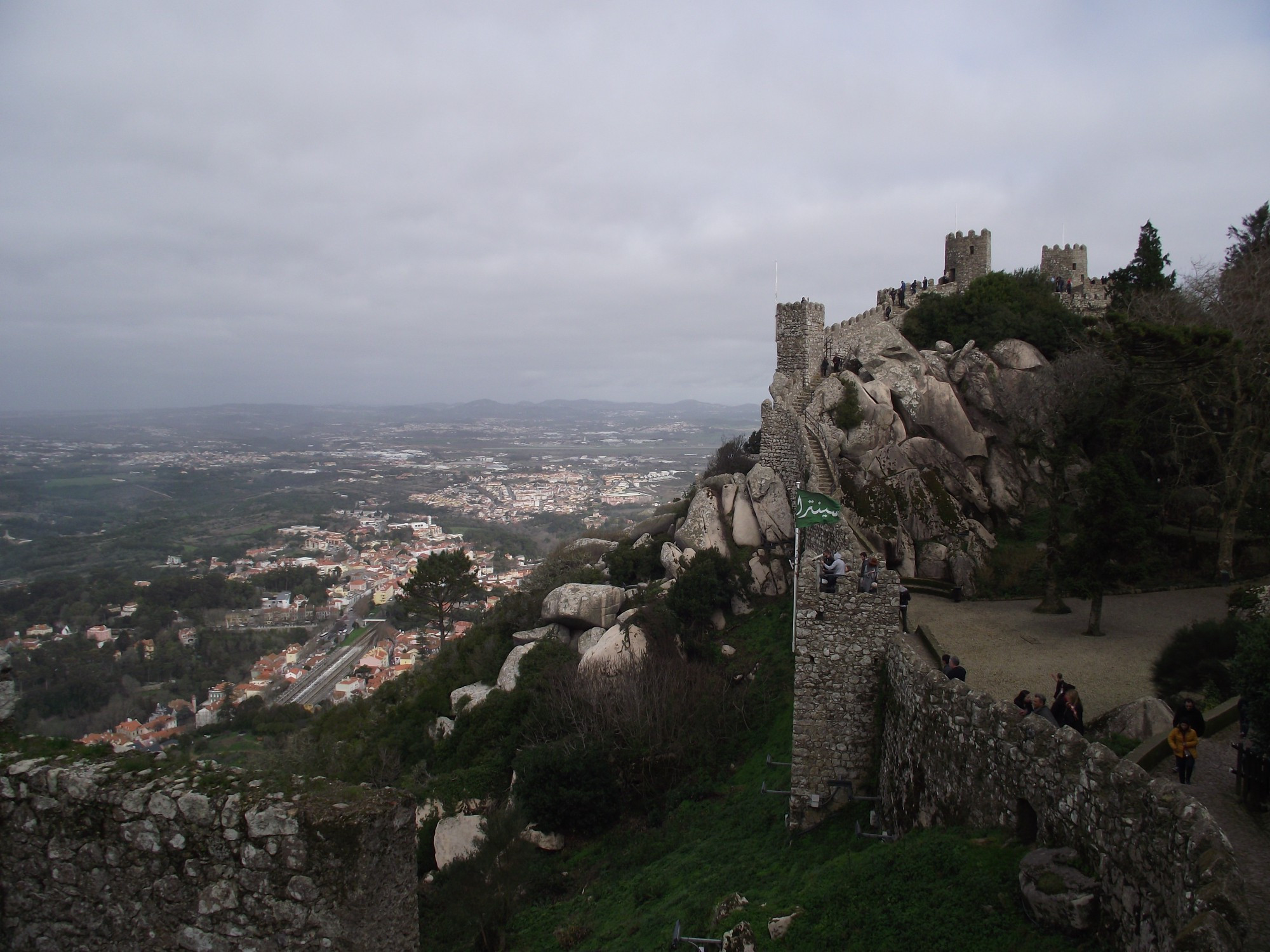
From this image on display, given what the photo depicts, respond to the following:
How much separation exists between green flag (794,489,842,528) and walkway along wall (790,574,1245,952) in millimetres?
5077

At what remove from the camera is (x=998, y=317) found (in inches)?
1011

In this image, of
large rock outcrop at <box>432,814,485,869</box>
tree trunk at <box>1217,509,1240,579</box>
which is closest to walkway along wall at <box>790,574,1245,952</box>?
large rock outcrop at <box>432,814,485,869</box>

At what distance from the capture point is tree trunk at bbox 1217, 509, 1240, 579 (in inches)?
589

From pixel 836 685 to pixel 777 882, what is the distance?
273 centimetres

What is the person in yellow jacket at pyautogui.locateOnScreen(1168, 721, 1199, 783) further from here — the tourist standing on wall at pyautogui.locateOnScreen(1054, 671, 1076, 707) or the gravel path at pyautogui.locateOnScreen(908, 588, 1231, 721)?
the gravel path at pyautogui.locateOnScreen(908, 588, 1231, 721)

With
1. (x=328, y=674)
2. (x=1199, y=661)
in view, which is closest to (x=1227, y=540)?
(x=1199, y=661)

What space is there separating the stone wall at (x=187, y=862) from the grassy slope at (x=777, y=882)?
4.07m

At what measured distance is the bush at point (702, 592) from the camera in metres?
19.5

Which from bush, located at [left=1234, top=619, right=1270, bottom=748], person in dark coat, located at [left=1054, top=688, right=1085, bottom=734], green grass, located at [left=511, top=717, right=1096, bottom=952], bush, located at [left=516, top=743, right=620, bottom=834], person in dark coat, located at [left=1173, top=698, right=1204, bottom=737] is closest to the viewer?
green grass, located at [left=511, top=717, right=1096, bottom=952]

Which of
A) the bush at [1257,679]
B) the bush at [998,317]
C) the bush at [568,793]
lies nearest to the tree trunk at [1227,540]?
the bush at [998,317]

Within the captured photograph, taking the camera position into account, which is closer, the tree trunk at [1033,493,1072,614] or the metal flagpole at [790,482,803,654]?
the metal flagpole at [790,482,803,654]

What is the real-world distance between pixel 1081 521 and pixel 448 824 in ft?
46.8

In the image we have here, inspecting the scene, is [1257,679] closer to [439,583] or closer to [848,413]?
[848,413]

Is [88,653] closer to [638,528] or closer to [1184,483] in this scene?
[638,528]
